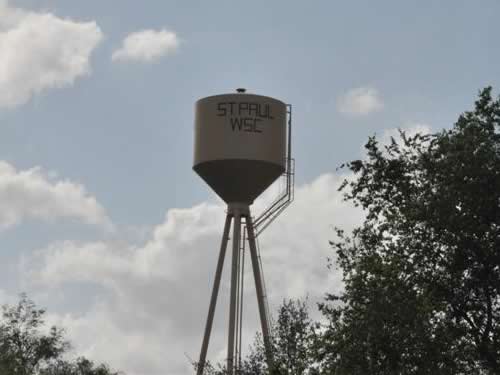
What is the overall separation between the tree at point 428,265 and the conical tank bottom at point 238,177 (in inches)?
373

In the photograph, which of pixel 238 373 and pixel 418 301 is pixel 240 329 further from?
pixel 418 301

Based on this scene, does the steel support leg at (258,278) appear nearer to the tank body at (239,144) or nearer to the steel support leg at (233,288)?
the steel support leg at (233,288)

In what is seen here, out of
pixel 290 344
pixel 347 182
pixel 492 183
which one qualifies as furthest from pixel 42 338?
pixel 492 183

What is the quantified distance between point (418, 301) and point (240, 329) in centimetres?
1863

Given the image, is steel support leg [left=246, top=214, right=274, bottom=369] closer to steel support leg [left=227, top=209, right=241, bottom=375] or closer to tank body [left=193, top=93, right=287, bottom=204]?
steel support leg [left=227, top=209, right=241, bottom=375]

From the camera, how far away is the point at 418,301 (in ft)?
108

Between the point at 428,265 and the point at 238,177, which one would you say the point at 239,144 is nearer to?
the point at 238,177

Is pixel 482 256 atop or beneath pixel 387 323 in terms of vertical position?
atop

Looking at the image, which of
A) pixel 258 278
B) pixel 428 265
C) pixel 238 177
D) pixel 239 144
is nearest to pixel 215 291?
pixel 258 278

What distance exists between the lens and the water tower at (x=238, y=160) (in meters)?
49.0

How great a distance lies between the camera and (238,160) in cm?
4869

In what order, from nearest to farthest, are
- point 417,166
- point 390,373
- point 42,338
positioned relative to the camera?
1. point 390,373
2. point 417,166
3. point 42,338

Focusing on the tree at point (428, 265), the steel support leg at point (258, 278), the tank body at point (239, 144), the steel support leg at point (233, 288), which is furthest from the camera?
the steel support leg at point (258, 278)

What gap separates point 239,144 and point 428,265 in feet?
44.7
